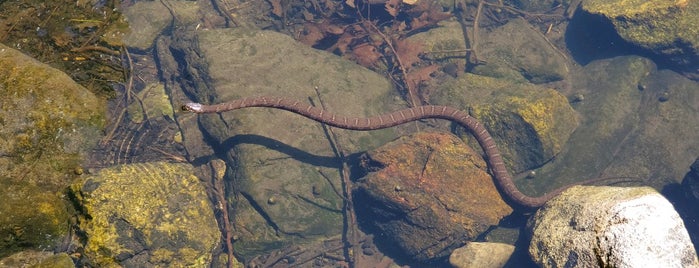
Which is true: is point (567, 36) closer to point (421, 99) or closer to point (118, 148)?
point (421, 99)

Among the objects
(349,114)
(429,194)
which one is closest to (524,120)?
(429,194)

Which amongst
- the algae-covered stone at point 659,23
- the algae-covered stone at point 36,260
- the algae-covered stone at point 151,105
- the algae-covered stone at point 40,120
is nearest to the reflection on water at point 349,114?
the algae-covered stone at point 151,105

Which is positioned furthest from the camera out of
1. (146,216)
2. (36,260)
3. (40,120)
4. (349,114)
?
(349,114)

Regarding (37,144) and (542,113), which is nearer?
(37,144)

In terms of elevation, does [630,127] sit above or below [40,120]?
below

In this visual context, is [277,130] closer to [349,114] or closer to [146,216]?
[349,114]

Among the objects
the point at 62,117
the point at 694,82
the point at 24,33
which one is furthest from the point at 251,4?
the point at 694,82

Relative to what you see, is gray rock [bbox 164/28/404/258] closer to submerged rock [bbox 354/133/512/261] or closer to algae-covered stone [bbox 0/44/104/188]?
submerged rock [bbox 354/133/512/261]

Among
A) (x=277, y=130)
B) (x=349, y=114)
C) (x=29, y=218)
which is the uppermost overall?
(x=29, y=218)
